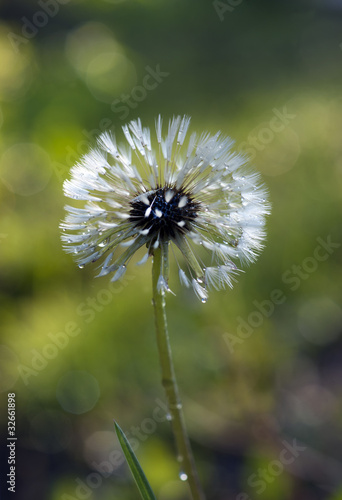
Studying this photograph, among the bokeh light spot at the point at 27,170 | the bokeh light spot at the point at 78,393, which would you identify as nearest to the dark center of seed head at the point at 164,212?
the bokeh light spot at the point at 78,393

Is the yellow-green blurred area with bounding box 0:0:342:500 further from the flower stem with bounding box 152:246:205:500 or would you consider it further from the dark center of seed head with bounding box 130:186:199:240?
the dark center of seed head with bounding box 130:186:199:240

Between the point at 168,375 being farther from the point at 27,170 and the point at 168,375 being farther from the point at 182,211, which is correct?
the point at 27,170

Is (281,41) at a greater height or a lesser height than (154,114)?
greater

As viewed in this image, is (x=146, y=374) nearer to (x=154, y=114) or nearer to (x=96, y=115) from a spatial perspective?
(x=96, y=115)

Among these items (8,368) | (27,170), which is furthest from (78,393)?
(27,170)

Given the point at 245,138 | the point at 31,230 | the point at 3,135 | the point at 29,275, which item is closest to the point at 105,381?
the point at 29,275

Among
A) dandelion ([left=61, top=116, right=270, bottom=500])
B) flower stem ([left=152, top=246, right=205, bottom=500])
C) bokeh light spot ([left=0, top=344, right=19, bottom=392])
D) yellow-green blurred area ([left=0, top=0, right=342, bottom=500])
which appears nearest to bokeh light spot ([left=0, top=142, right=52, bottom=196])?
yellow-green blurred area ([left=0, top=0, right=342, bottom=500])
